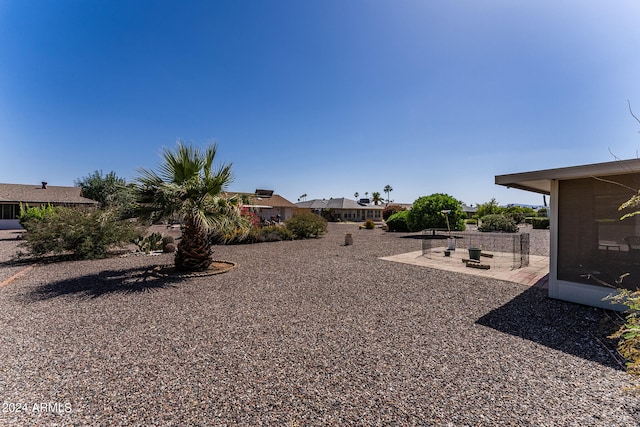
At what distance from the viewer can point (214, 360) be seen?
3328 millimetres

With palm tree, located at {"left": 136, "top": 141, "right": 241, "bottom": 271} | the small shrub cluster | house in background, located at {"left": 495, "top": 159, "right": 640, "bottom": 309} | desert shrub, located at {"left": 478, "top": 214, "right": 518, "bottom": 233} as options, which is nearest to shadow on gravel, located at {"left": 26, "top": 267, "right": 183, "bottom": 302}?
palm tree, located at {"left": 136, "top": 141, "right": 241, "bottom": 271}

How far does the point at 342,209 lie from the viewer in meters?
47.3

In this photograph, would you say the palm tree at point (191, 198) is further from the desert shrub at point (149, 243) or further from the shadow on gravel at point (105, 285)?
the desert shrub at point (149, 243)

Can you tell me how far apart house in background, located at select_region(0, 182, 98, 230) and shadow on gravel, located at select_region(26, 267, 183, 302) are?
68.7 ft

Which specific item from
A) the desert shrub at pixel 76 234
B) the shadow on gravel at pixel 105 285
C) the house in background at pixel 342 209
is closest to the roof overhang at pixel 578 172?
the shadow on gravel at pixel 105 285

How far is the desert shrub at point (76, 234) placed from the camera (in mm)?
9945

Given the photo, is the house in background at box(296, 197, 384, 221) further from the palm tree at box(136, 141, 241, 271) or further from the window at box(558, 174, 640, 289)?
the window at box(558, 174, 640, 289)

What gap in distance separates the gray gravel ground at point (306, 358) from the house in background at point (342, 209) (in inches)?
1594

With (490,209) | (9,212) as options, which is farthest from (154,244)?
(490,209)

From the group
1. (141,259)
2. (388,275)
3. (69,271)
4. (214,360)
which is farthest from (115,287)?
(388,275)

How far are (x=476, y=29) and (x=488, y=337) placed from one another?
382 inches

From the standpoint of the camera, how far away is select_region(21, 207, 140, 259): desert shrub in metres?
9.95

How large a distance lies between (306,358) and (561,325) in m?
4.17

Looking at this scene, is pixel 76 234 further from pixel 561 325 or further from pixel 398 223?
pixel 398 223
